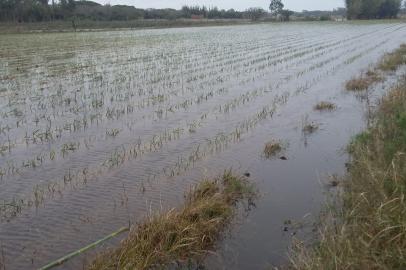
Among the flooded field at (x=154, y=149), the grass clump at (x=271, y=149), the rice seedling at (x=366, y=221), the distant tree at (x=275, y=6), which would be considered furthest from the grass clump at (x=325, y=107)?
the distant tree at (x=275, y=6)

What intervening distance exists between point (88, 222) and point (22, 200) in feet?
4.28

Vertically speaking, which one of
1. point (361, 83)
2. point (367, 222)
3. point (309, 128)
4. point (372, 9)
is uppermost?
point (372, 9)

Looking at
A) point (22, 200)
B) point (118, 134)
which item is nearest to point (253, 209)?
point (22, 200)

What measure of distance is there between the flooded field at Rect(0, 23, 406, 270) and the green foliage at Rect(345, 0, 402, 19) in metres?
93.5

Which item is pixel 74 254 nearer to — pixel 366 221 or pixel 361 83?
pixel 366 221

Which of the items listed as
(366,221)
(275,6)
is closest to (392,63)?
(366,221)

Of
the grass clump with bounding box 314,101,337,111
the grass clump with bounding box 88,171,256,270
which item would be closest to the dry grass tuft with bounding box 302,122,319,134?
the grass clump with bounding box 314,101,337,111

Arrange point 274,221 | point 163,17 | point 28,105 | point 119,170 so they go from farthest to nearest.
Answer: point 163,17 < point 28,105 < point 119,170 < point 274,221

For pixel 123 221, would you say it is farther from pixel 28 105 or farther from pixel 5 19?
pixel 5 19

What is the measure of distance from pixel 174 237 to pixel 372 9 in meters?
109

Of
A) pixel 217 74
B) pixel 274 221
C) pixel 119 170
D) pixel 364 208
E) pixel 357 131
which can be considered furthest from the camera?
pixel 217 74

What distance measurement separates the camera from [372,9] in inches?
4031

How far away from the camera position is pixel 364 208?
4980mm

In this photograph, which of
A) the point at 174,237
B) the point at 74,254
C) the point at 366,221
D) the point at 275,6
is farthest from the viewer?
the point at 275,6
